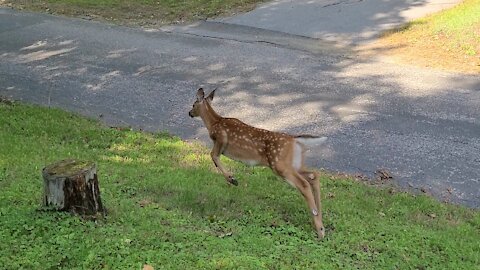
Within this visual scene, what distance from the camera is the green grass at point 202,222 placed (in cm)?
480

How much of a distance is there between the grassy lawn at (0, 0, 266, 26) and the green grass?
892 centimetres

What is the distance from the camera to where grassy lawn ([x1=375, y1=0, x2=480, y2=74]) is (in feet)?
39.7

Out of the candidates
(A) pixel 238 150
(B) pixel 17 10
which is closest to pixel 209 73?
(A) pixel 238 150

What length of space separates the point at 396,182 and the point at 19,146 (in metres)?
4.47

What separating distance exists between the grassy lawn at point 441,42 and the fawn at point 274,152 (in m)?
6.72

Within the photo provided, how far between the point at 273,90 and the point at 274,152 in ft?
16.2

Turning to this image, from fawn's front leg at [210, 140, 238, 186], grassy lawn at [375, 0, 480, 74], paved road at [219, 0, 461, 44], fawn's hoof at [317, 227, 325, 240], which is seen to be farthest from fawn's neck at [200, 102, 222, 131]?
paved road at [219, 0, 461, 44]

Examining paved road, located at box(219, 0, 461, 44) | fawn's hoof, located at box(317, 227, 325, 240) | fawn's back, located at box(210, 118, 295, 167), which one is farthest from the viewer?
paved road, located at box(219, 0, 461, 44)

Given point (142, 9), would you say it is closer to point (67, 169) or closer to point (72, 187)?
point (67, 169)

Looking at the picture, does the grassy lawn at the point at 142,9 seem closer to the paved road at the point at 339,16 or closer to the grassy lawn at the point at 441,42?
the paved road at the point at 339,16

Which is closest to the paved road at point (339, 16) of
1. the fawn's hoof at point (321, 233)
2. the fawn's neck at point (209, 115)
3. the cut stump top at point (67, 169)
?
the fawn's neck at point (209, 115)

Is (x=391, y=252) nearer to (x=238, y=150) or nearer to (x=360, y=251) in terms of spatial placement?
(x=360, y=251)

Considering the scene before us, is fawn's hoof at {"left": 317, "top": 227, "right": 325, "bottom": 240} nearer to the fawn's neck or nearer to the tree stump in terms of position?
the fawn's neck

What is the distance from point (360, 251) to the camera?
537 cm
